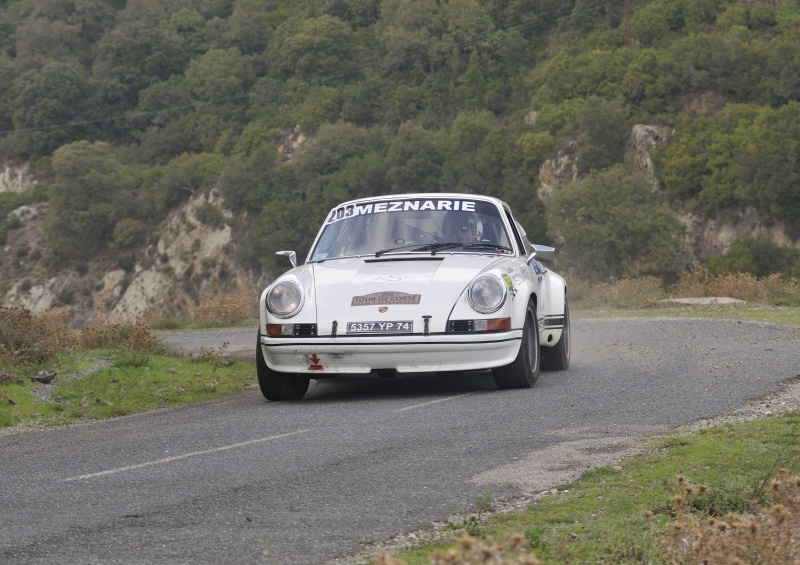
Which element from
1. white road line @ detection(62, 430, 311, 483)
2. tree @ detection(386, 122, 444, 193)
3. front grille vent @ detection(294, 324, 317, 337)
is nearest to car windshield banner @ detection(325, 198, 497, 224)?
front grille vent @ detection(294, 324, 317, 337)

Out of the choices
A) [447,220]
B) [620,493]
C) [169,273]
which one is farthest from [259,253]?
[620,493]

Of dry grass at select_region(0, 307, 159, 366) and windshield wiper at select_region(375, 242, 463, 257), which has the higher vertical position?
windshield wiper at select_region(375, 242, 463, 257)

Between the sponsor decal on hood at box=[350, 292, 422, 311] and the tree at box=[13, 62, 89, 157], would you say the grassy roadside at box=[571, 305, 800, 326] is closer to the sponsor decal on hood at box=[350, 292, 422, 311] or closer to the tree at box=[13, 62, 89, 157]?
the sponsor decal on hood at box=[350, 292, 422, 311]

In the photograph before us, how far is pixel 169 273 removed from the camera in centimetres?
9512

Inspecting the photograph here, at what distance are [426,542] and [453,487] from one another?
116 centimetres

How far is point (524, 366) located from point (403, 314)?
1176 mm

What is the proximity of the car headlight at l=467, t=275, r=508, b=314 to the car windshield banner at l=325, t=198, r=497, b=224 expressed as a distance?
1.77 m

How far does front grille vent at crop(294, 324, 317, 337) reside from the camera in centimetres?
982

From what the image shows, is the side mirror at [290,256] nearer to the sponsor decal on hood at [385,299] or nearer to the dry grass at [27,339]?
the sponsor decal on hood at [385,299]

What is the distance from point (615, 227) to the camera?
236ft

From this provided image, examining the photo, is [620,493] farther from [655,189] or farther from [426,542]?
[655,189]

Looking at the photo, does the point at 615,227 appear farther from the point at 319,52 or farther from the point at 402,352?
the point at 402,352

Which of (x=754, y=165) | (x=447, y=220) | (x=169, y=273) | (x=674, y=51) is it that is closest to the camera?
(x=447, y=220)

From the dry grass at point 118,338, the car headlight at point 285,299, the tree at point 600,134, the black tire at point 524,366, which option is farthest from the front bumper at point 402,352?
the tree at point 600,134
